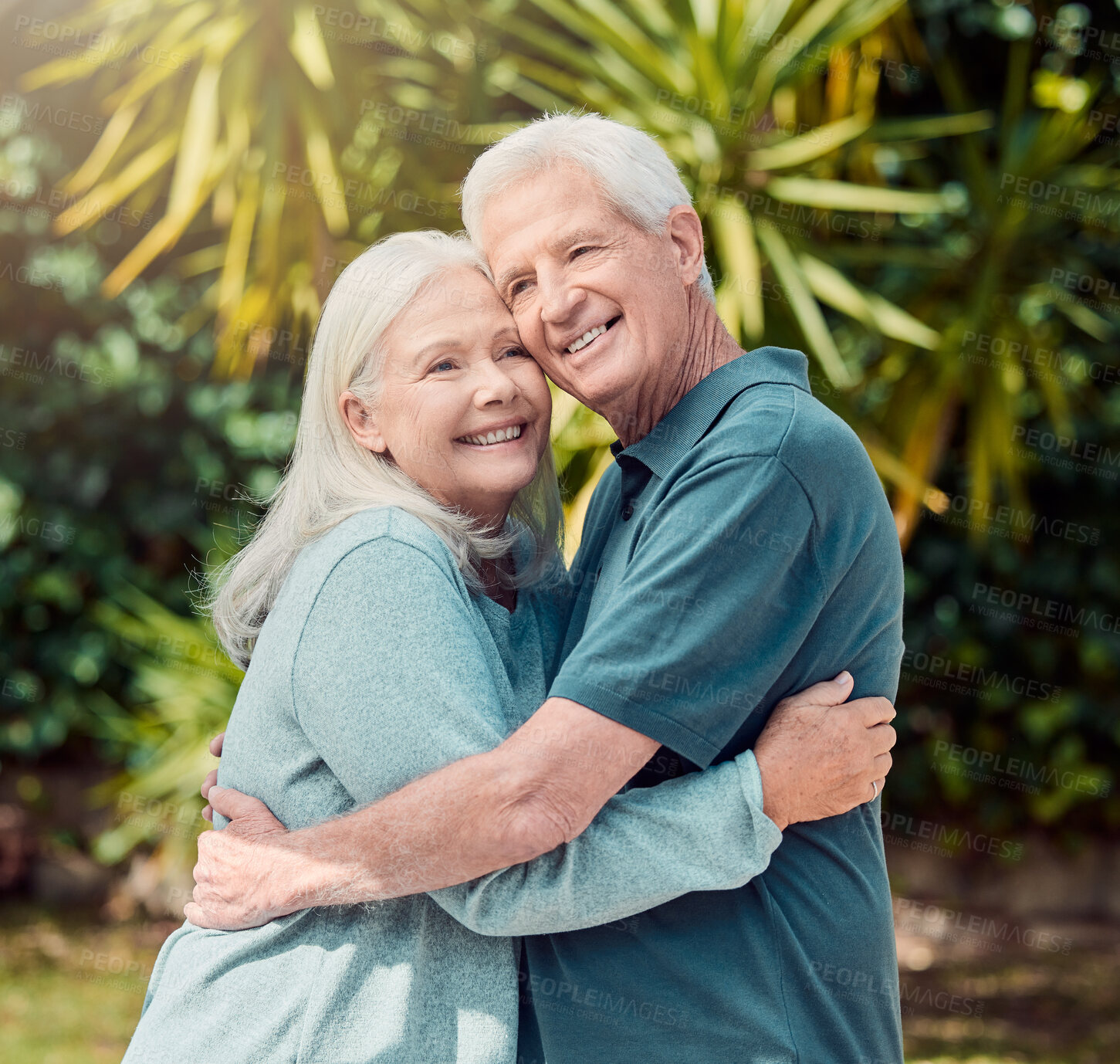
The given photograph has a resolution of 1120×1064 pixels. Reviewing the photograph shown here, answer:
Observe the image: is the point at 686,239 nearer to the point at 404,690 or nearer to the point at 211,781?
the point at 404,690

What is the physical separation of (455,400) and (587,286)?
0.25 m

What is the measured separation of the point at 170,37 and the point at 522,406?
2635 millimetres

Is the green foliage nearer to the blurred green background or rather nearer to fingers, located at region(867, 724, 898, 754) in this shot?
the blurred green background

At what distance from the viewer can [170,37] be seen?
355 cm

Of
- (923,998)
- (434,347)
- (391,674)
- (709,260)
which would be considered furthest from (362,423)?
(923,998)

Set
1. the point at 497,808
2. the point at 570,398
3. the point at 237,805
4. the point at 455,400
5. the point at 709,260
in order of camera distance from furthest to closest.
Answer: the point at 709,260 < the point at 570,398 < the point at 455,400 < the point at 237,805 < the point at 497,808

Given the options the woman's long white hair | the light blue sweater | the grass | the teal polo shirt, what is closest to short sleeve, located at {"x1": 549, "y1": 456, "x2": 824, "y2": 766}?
the teal polo shirt

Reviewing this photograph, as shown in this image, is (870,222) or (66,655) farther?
(66,655)

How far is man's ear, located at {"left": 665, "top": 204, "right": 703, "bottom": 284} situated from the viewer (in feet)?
5.42

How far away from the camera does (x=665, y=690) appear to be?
1.25 meters

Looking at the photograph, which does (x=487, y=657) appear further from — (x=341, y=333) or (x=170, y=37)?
(x=170, y=37)

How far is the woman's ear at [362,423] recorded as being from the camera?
1.63 m

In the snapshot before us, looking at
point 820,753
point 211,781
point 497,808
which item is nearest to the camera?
point 497,808

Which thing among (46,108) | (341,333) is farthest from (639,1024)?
(46,108)
